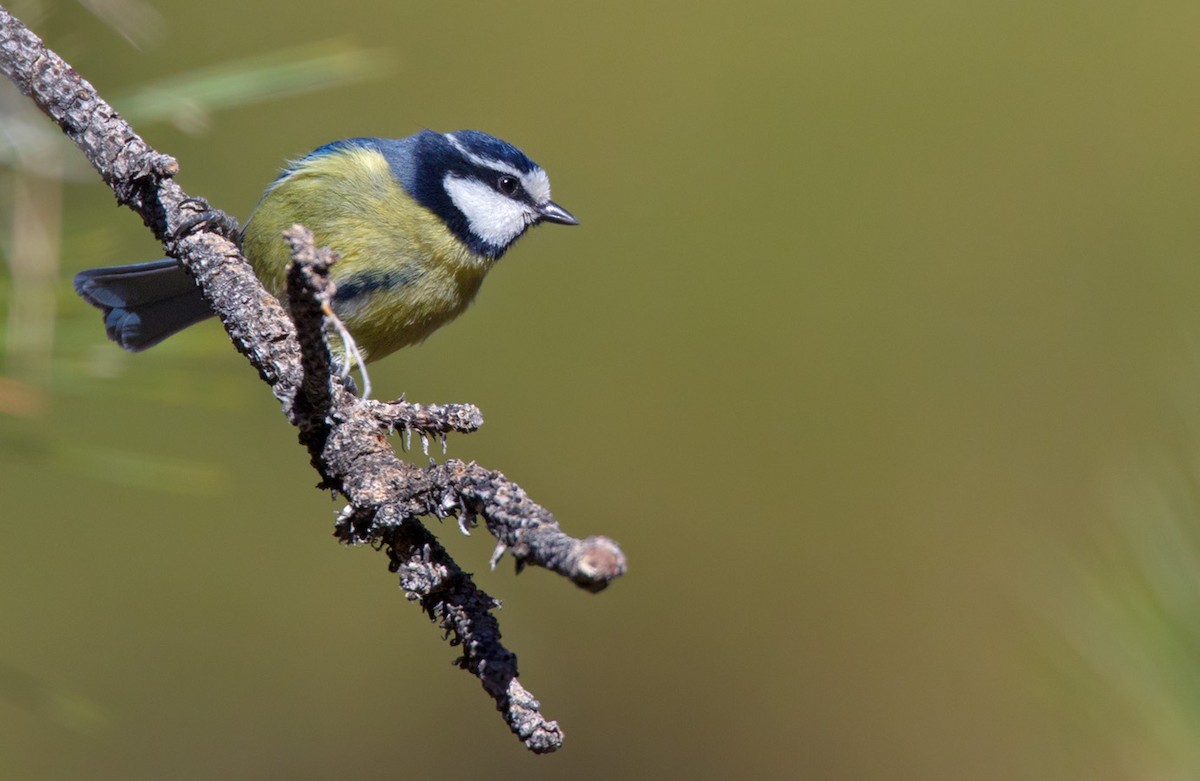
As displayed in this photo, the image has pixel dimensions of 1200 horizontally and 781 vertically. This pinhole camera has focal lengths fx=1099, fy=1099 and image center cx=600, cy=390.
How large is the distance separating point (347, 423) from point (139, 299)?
143 centimetres

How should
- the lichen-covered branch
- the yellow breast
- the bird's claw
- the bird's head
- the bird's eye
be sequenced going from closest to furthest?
1. the lichen-covered branch
2. the bird's claw
3. the yellow breast
4. the bird's head
5. the bird's eye

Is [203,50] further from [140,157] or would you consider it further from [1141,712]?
[1141,712]

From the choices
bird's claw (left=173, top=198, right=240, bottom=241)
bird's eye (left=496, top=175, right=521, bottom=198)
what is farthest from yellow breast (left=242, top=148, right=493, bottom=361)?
bird's claw (left=173, top=198, right=240, bottom=241)

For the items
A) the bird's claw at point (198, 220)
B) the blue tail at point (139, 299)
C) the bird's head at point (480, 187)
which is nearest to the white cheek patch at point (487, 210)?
the bird's head at point (480, 187)

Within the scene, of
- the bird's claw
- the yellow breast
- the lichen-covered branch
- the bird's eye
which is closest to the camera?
the lichen-covered branch

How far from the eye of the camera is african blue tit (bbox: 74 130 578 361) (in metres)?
1.95

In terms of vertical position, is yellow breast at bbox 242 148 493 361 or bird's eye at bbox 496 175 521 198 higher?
bird's eye at bbox 496 175 521 198

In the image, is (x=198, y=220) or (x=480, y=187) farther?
(x=480, y=187)

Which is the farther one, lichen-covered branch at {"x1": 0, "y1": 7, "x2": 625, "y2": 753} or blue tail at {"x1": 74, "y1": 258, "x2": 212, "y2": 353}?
blue tail at {"x1": 74, "y1": 258, "x2": 212, "y2": 353}

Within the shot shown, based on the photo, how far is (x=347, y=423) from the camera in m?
0.98

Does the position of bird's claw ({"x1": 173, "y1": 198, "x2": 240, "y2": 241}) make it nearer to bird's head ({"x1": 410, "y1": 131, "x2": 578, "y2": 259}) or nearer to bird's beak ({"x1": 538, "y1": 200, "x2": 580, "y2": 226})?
bird's head ({"x1": 410, "y1": 131, "x2": 578, "y2": 259})

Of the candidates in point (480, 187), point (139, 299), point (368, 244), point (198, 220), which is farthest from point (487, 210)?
point (198, 220)

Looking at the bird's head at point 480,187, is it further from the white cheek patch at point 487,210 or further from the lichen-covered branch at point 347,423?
the lichen-covered branch at point 347,423

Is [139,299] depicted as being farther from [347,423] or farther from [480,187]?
[347,423]
